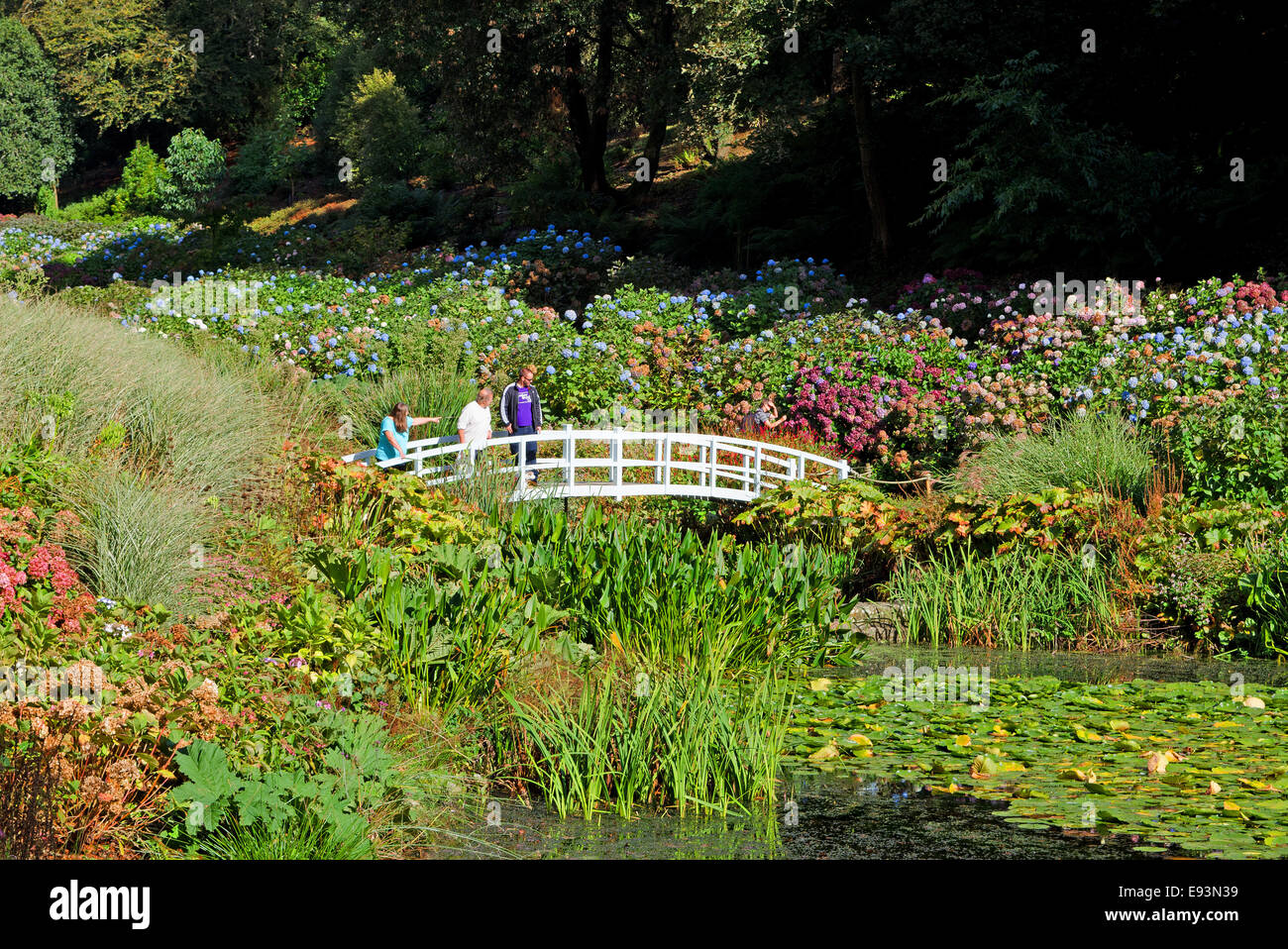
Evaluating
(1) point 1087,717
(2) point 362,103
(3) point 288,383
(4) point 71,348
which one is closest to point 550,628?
(1) point 1087,717

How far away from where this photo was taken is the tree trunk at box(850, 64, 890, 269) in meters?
19.6

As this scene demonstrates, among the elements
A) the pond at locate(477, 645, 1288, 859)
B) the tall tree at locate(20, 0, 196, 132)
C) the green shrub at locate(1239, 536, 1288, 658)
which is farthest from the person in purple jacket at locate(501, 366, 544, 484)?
the tall tree at locate(20, 0, 196, 132)

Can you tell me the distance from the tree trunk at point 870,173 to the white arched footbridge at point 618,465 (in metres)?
6.28

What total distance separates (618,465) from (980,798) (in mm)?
6764

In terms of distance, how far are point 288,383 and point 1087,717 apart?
26.9 feet

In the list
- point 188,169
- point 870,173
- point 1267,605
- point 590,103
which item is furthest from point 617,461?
point 188,169

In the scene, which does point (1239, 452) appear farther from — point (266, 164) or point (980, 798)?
point (266, 164)

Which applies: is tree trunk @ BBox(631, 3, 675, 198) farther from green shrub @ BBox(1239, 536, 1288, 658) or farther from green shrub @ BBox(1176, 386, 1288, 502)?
green shrub @ BBox(1239, 536, 1288, 658)

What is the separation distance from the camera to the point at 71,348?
9289 millimetres

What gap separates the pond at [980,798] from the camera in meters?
5.26

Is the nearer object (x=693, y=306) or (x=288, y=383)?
(x=288, y=383)

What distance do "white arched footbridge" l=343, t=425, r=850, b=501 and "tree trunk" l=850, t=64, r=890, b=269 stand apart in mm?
6284

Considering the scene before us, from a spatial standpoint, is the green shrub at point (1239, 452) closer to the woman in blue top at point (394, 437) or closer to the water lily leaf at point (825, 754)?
the water lily leaf at point (825, 754)
